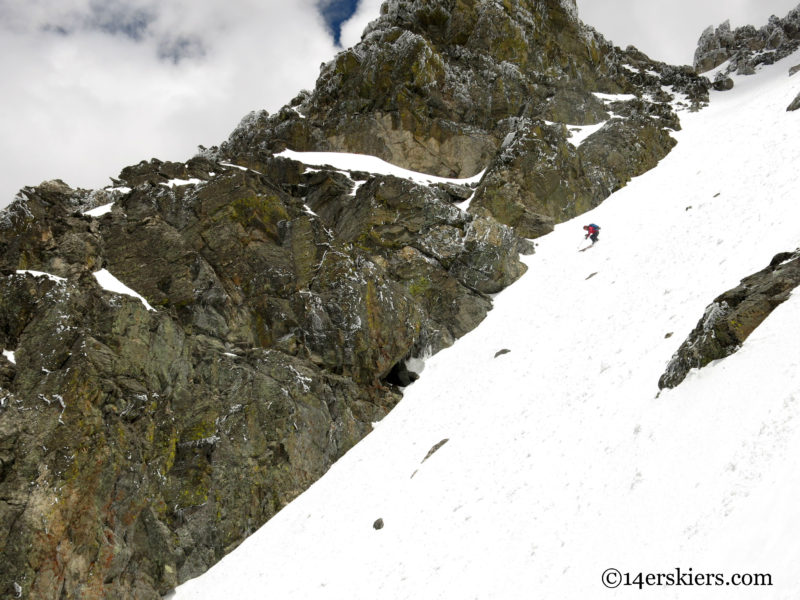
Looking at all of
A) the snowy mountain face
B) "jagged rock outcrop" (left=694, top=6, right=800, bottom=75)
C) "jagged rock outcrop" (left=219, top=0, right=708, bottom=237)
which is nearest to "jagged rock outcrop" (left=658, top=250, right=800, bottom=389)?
the snowy mountain face

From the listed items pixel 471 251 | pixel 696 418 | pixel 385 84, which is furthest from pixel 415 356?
pixel 385 84

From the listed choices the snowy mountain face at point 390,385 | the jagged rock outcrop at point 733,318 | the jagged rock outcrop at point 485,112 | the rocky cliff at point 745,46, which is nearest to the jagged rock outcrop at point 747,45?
the rocky cliff at point 745,46

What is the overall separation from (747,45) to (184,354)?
110743mm

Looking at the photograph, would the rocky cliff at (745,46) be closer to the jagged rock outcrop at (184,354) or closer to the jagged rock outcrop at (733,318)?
the jagged rock outcrop at (184,354)

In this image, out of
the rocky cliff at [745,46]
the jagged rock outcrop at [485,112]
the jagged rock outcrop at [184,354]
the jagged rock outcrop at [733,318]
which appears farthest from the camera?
the rocky cliff at [745,46]

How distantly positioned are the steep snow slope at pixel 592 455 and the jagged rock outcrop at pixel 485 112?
18.3 meters

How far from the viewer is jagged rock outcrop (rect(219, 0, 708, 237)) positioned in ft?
151

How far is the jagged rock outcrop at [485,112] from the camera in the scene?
4600cm

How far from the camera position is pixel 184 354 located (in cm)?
2214

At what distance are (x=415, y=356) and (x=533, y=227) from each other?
1915cm

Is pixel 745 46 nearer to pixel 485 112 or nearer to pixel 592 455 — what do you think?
pixel 485 112

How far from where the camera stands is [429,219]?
36.8 m

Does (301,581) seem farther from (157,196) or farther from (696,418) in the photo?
Result: (157,196)

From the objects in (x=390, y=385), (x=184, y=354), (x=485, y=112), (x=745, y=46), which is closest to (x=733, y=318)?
(x=390, y=385)
